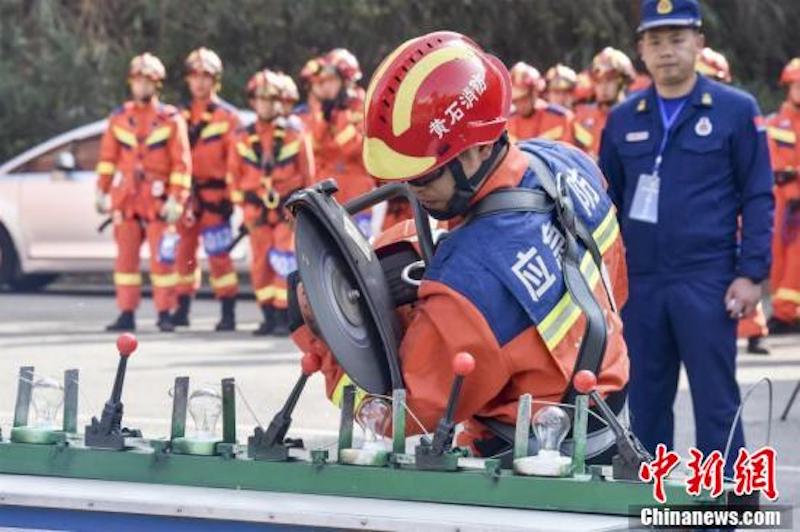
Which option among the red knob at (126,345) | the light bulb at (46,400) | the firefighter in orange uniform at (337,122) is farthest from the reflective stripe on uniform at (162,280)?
the red knob at (126,345)

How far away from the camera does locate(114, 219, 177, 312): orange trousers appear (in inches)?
657

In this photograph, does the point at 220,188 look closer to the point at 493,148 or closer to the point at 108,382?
the point at 108,382

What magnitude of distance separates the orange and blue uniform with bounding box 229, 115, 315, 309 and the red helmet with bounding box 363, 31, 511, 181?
1169 centimetres

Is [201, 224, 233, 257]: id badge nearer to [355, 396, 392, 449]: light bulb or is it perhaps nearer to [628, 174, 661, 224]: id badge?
[628, 174, 661, 224]: id badge

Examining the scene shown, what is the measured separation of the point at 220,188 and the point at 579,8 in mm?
7867

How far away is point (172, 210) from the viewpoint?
1658 cm

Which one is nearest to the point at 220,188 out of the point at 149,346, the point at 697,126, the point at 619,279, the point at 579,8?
the point at 149,346

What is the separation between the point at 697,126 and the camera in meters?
7.31

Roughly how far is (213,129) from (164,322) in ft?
5.55

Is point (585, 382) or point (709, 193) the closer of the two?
point (585, 382)

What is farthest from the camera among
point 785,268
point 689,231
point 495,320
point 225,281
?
point 225,281

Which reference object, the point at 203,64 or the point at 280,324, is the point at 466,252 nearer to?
the point at 280,324

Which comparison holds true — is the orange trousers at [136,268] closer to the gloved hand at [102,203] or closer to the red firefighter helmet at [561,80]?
the gloved hand at [102,203]

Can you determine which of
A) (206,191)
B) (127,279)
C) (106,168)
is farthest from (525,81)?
(127,279)
